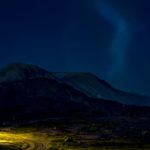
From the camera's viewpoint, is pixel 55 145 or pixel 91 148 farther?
pixel 55 145

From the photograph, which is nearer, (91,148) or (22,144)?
(91,148)

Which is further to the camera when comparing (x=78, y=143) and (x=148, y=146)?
(x=78, y=143)

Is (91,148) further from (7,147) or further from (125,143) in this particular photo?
(7,147)

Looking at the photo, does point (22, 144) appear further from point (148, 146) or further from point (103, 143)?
point (148, 146)

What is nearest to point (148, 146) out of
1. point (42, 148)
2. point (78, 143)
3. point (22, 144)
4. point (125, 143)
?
point (125, 143)

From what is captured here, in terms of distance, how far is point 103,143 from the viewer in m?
167

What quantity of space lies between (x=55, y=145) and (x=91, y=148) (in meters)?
17.3

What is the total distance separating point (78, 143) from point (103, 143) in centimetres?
1040

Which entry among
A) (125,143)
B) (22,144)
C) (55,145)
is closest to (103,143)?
(125,143)

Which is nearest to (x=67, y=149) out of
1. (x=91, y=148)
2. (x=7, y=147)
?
(x=91, y=148)

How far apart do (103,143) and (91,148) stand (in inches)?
598

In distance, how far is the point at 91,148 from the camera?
503 ft

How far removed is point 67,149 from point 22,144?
25.5 meters

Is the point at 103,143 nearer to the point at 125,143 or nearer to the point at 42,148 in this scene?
the point at 125,143
